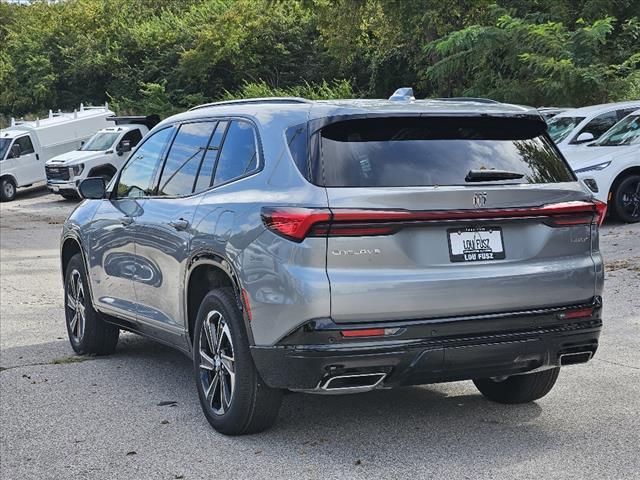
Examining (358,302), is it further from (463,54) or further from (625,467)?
(463,54)

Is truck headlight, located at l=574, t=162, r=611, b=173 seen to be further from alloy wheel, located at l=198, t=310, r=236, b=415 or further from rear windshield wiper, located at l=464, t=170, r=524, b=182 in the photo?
alloy wheel, located at l=198, t=310, r=236, b=415

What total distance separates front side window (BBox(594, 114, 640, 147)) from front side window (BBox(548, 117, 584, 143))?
0.91 metres

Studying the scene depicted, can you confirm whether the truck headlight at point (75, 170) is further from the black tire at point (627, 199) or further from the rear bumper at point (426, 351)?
the rear bumper at point (426, 351)

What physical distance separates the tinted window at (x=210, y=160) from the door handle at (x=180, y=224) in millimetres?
214

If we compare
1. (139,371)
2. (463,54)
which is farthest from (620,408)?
(463,54)

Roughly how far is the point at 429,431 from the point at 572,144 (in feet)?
39.6

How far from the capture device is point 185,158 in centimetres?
663

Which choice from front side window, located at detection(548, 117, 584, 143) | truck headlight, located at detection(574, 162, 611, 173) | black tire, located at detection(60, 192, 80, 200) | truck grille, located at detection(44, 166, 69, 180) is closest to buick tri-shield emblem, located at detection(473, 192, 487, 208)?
truck headlight, located at detection(574, 162, 611, 173)

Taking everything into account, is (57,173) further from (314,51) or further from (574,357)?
(574,357)

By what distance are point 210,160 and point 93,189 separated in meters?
1.82

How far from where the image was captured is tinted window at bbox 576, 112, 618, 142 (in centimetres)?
1733

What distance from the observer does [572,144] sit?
16.9m

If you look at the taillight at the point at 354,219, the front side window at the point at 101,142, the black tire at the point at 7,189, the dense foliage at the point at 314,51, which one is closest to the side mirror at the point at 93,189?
the taillight at the point at 354,219

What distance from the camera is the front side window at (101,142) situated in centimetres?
3122
